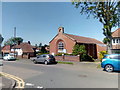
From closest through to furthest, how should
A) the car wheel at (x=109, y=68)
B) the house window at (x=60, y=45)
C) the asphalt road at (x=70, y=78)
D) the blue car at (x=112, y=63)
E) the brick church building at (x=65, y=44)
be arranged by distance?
the asphalt road at (x=70, y=78)
the blue car at (x=112, y=63)
the car wheel at (x=109, y=68)
the brick church building at (x=65, y=44)
the house window at (x=60, y=45)

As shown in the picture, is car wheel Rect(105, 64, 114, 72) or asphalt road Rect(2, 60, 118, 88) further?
car wheel Rect(105, 64, 114, 72)

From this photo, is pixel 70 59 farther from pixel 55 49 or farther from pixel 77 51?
pixel 55 49

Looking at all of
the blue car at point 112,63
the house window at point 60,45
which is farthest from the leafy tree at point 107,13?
the house window at point 60,45

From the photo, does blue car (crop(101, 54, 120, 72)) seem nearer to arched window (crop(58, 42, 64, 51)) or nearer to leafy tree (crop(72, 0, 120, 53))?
leafy tree (crop(72, 0, 120, 53))

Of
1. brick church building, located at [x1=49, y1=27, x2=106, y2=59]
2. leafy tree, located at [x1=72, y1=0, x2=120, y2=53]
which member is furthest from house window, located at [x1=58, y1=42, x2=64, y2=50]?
leafy tree, located at [x1=72, y1=0, x2=120, y2=53]

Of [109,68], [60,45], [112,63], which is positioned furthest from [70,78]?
[60,45]

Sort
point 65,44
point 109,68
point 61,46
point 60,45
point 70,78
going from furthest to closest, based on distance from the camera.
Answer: point 60,45
point 61,46
point 65,44
point 109,68
point 70,78

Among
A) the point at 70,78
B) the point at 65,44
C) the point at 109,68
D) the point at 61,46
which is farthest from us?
the point at 61,46

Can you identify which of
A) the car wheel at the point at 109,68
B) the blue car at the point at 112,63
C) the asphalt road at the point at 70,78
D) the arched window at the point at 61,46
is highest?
the arched window at the point at 61,46

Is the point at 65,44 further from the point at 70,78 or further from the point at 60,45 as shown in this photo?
the point at 70,78

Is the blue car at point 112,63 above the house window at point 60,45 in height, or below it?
below

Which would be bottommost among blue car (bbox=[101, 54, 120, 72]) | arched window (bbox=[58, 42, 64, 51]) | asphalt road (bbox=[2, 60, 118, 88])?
asphalt road (bbox=[2, 60, 118, 88])

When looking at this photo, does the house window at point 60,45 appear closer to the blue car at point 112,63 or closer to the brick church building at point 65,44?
the brick church building at point 65,44

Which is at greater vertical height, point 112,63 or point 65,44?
point 65,44
